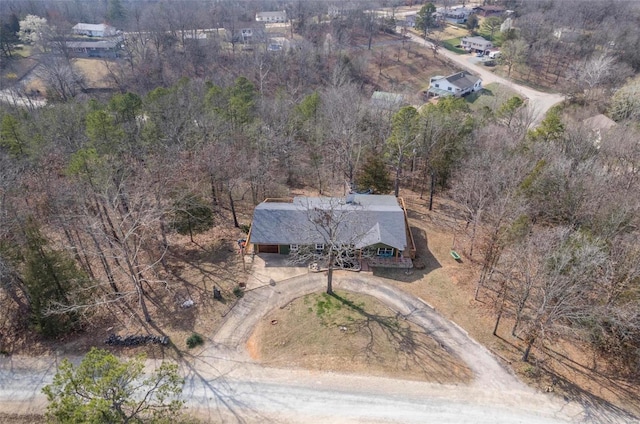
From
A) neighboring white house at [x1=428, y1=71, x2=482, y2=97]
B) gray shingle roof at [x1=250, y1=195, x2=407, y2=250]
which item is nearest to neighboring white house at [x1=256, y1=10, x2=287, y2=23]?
neighboring white house at [x1=428, y1=71, x2=482, y2=97]

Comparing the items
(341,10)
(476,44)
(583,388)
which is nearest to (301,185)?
(583,388)

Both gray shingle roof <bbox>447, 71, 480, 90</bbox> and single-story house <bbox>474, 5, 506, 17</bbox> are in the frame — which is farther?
single-story house <bbox>474, 5, 506, 17</bbox>

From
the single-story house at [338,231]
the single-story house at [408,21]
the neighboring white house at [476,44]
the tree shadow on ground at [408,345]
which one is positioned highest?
the single-story house at [408,21]

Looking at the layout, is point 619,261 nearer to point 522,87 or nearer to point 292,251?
point 292,251

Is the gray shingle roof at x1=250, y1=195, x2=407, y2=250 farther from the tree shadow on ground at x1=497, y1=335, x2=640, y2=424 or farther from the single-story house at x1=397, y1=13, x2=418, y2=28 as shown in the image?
the single-story house at x1=397, y1=13, x2=418, y2=28

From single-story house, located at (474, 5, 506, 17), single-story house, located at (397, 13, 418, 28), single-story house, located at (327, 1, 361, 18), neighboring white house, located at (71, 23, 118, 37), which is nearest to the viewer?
neighboring white house, located at (71, 23, 118, 37)

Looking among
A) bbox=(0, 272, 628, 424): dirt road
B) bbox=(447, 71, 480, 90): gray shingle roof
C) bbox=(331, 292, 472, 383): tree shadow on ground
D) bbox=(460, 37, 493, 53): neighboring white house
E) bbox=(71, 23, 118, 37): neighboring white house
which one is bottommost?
bbox=(0, 272, 628, 424): dirt road

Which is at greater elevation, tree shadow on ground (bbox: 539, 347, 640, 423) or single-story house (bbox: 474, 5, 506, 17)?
single-story house (bbox: 474, 5, 506, 17)

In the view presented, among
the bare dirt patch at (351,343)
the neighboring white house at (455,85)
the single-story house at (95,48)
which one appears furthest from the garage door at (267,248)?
the single-story house at (95,48)

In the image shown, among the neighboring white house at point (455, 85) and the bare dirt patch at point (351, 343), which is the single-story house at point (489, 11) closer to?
the neighboring white house at point (455, 85)
